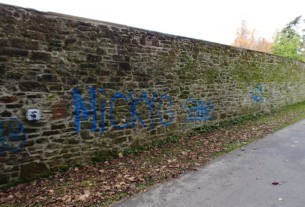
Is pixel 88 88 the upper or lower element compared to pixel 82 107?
upper

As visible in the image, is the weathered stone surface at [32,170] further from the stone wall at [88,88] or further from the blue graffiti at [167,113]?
the blue graffiti at [167,113]

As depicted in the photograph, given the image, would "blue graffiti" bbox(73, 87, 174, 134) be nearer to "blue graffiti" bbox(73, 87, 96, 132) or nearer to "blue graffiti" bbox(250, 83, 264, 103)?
"blue graffiti" bbox(73, 87, 96, 132)

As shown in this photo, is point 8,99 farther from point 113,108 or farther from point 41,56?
point 113,108

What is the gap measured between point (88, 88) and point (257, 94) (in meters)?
8.92

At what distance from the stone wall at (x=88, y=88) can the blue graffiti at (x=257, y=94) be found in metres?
3.19

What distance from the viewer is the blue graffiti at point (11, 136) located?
4.61m

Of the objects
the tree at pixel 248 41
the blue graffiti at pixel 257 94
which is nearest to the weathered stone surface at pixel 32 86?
the blue graffiti at pixel 257 94

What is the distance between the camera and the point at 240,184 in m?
4.53

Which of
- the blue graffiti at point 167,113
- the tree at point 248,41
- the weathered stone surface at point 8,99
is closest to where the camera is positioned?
the weathered stone surface at point 8,99

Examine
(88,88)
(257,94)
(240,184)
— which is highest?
(88,88)

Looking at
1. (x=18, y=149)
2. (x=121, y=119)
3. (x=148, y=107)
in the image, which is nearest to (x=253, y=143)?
(x=148, y=107)

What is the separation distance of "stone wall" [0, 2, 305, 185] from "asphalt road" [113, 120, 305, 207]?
80.8 inches

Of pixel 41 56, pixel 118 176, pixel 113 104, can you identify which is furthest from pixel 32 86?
pixel 118 176

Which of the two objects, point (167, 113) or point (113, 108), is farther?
point (167, 113)
